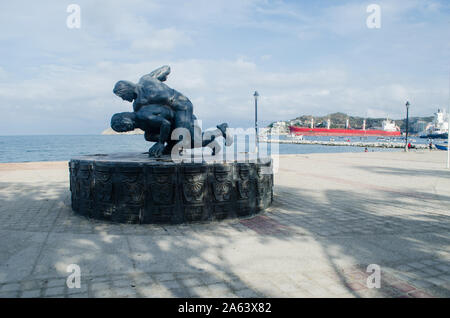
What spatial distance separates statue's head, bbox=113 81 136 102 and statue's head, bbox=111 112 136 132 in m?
0.42

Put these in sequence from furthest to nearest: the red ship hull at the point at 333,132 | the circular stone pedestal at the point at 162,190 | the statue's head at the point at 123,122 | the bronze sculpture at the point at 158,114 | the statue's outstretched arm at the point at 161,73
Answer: the red ship hull at the point at 333,132 < the statue's outstretched arm at the point at 161,73 < the bronze sculpture at the point at 158,114 < the statue's head at the point at 123,122 < the circular stone pedestal at the point at 162,190

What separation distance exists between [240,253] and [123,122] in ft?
11.5

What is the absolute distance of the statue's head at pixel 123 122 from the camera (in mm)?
6094

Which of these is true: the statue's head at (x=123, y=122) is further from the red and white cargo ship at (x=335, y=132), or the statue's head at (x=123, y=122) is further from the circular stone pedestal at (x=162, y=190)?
the red and white cargo ship at (x=335, y=132)

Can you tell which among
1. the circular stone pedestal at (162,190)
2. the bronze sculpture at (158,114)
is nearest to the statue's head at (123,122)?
the bronze sculpture at (158,114)

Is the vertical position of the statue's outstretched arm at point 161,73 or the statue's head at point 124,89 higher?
the statue's outstretched arm at point 161,73

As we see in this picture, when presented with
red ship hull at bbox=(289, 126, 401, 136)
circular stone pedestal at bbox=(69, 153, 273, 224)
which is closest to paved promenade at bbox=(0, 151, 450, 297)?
circular stone pedestal at bbox=(69, 153, 273, 224)

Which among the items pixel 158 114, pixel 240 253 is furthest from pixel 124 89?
pixel 240 253

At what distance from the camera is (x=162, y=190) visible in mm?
5285

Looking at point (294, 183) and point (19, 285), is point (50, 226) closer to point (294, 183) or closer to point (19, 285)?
point (19, 285)

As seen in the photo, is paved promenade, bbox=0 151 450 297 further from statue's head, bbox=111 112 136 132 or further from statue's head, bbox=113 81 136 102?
statue's head, bbox=113 81 136 102

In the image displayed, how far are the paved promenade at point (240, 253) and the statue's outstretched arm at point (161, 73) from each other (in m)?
3.33

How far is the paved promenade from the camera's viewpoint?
3.16 m
